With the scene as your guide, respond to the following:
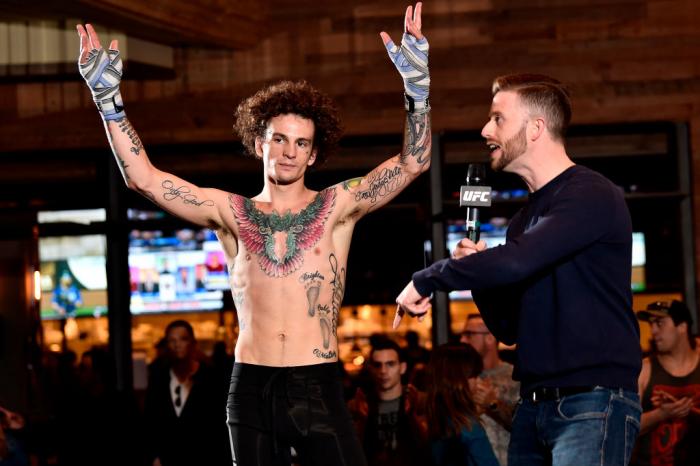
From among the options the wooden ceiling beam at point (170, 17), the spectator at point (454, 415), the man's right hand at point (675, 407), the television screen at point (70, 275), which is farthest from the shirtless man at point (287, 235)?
the television screen at point (70, 275)

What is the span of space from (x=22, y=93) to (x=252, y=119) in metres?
4.54

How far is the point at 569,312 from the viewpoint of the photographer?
10.2 ft

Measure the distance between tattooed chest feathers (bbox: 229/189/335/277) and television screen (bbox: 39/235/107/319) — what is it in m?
5.63

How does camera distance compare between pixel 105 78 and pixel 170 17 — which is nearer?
pixel 105 78

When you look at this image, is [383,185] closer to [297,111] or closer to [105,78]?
[297,111]

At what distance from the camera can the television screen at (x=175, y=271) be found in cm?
910

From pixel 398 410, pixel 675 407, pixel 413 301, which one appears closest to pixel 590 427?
pixel 413 301

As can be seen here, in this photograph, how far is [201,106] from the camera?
323 inches

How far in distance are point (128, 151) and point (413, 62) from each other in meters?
0.99

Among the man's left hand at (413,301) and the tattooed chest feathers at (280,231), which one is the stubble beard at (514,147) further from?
the tattooed chest feathers at (280,231)

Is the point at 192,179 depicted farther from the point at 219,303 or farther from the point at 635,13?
the point at 635,13

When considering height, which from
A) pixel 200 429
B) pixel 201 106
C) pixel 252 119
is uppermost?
pixel 201 106

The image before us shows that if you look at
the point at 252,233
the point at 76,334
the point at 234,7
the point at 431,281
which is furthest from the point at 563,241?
the point at 76,334

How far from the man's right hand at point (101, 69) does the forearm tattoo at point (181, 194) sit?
28 centimetres
